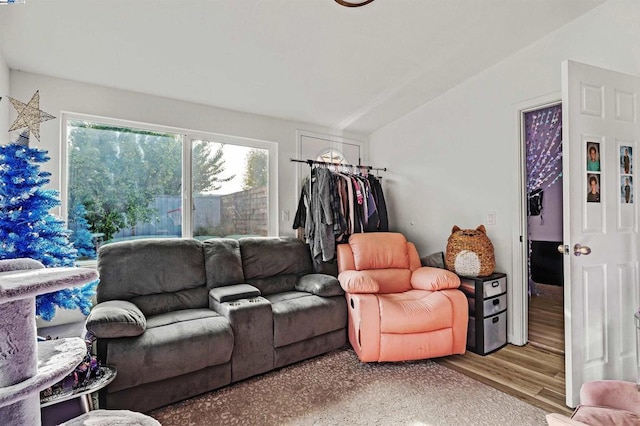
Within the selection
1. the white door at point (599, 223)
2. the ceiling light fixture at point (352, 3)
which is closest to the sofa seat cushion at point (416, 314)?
the white door at point (599, 223)

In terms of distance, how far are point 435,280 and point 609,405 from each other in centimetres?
149

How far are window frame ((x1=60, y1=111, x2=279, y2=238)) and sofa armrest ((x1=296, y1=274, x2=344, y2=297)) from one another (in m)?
0.86

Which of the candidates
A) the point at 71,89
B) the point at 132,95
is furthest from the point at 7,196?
the point at 132,95

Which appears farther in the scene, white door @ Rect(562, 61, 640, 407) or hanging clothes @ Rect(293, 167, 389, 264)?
hanging clothes @ Rect(293, 167, 389, 264)

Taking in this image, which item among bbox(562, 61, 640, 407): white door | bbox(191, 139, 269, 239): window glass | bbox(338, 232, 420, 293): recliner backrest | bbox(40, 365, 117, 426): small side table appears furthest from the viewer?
bbox(191, 139, 269, 239): window glass

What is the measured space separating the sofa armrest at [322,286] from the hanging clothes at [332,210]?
342mm

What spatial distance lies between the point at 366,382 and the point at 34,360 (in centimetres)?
189

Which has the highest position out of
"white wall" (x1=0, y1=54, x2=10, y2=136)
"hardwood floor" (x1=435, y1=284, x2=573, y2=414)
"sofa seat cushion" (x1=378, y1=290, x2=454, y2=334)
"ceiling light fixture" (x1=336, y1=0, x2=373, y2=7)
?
"ceiling light fixture" (x1=336, y1=0, x2=373, y2=7)

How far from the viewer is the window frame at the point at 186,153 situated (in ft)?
8.15

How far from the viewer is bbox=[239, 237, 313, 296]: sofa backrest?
2885 millimetres

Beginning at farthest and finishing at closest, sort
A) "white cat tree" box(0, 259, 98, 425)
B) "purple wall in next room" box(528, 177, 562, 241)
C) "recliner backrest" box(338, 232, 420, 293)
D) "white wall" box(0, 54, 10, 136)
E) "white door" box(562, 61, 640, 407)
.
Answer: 1. "purple wall in next room" box(528, 177, 562, 241)
2. "recliner backrest" box(338, 232, 420, 293)
3. "white wall" box(0, 54, 10, 136)
4. "white door" box(562, 61, 640, 407)
5. "white cat tree" box(0, 259, 98, 425)

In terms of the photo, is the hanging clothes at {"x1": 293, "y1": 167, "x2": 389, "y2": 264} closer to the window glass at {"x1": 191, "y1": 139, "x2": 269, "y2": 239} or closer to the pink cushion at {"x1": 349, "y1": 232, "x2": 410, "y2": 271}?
the pink cushion at {"x1": 349, "y1": 232, "x2": 410, "y2": 271}

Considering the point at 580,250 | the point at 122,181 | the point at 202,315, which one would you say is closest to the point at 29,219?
the point at 122,181

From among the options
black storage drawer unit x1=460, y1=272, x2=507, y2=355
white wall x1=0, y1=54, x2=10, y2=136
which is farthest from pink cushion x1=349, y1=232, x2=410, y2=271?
white wall x1=0, y1=54, x2=10, y2=136
